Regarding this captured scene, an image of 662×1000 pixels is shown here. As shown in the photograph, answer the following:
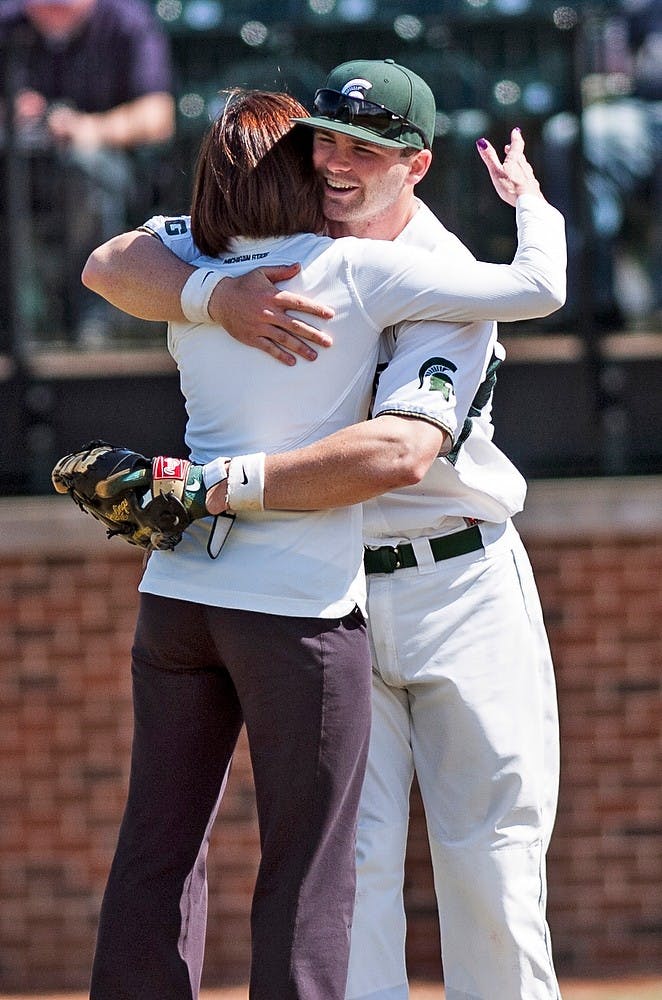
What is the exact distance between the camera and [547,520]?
4172 mm

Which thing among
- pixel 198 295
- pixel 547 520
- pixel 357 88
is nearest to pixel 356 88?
pixel 357 88

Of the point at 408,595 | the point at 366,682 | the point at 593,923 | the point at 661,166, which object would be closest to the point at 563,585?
the point at 593,923

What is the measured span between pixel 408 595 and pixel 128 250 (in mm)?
793

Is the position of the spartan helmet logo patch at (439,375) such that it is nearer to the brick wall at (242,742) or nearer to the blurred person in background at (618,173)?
the brick wall at (242,742)

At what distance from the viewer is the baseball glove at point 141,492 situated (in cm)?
228

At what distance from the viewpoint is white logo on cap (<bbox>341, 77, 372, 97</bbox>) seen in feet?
7.86

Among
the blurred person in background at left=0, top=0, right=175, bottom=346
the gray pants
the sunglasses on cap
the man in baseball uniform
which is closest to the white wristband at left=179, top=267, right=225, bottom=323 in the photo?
the man in baseball uniform

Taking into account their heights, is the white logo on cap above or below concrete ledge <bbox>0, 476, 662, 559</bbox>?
above

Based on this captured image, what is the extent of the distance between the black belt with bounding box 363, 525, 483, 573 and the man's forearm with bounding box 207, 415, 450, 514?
44 centimetres

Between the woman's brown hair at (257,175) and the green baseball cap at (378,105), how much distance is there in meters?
0.07

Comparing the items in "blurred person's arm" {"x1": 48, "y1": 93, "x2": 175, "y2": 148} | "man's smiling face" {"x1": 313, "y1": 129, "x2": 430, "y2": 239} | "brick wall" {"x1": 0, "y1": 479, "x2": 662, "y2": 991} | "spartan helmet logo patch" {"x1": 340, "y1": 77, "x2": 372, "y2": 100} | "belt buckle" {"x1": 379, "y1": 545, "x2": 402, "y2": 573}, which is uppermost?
"blurred person's arm" {"x1": 48, "y1": 93, "x2": 175, "y2": 148}

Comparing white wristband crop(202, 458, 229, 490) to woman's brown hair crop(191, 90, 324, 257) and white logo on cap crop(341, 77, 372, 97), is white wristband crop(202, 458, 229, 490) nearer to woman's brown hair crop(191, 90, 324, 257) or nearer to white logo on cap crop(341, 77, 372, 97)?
woman's brown hair crop(191, 90, 324, 257)

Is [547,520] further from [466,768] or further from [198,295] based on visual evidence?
[198,295]

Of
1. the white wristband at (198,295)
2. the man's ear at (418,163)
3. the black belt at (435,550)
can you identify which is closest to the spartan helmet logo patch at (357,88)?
the man's ear at (418,163)
